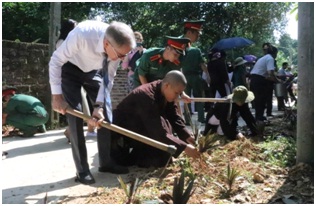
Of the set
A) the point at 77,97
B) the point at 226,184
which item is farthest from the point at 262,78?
the point at 77,97

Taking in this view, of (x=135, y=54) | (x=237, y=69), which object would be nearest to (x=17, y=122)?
(x=135, y=54)

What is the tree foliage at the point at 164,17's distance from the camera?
1498cm

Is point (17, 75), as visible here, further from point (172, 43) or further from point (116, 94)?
point (172, 43)

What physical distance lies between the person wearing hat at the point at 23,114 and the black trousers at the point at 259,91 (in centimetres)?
369

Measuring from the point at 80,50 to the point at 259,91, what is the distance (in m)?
4.47

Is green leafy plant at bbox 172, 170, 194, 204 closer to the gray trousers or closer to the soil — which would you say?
the soil

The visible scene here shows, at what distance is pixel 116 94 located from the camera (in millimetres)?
8250

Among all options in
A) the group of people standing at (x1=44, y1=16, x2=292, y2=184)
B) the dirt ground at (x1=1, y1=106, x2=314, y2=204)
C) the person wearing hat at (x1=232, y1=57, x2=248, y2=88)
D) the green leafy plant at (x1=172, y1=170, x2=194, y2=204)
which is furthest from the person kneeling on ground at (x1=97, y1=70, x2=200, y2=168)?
the person wearing hat at (x1=232, y1=57, x2=248, y2=88)

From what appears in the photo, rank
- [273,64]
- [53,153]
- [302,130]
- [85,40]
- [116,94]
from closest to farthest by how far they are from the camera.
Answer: [85,40] → [302,130] → [53,153] → [273,64] → [116,94]

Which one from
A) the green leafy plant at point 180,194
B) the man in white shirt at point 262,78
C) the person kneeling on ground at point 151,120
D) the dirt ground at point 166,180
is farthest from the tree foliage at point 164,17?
the green leafy plant at point 180,194

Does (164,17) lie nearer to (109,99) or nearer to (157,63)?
(157,63)

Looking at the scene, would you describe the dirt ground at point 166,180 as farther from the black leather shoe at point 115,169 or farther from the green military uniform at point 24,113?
the green military uniform at point 24,113

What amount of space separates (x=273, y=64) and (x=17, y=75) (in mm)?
4535

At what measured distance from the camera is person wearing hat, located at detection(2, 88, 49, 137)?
5252 mm
